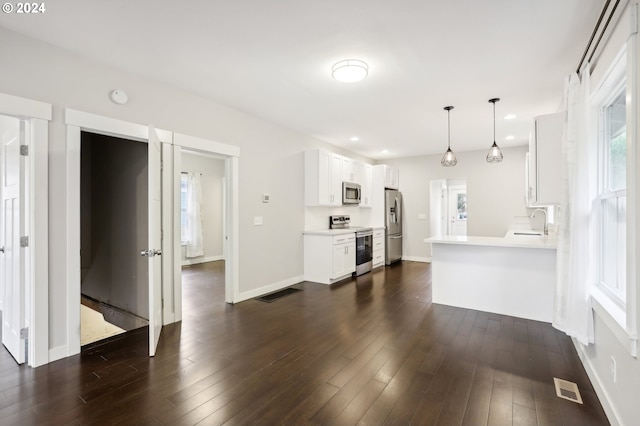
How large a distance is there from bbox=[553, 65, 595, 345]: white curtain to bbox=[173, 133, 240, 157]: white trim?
3.61m

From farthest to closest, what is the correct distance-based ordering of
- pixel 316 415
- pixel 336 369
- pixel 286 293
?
pixel 286 293 → pixel 336 369 → pixel 316 415

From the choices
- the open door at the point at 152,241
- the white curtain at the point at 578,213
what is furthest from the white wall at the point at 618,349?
the open door at the point at 152,241

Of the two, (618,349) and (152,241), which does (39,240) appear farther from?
(618,349)

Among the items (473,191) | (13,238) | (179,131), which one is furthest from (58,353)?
(473,191)

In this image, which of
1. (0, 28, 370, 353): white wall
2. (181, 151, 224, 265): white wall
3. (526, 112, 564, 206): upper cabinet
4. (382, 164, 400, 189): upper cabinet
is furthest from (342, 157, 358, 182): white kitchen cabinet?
(181, 151, 224, 265): white wall

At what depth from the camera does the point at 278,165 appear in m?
4.93

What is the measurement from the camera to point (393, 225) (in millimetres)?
7195

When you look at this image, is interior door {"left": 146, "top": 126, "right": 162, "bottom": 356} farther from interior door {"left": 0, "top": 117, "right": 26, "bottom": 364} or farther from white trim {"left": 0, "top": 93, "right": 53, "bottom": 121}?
interior door {"left": 0, "top": 117, "right": 26, "bottom": 364}

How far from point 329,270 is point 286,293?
0.88 meters

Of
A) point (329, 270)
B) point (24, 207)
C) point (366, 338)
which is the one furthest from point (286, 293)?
point (24, 207)

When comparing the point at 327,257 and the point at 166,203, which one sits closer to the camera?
the point at 166,203

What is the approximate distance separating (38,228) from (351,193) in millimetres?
4914

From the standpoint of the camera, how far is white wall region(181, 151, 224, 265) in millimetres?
7521

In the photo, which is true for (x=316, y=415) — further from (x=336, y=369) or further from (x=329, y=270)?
(x=329, y=270)
